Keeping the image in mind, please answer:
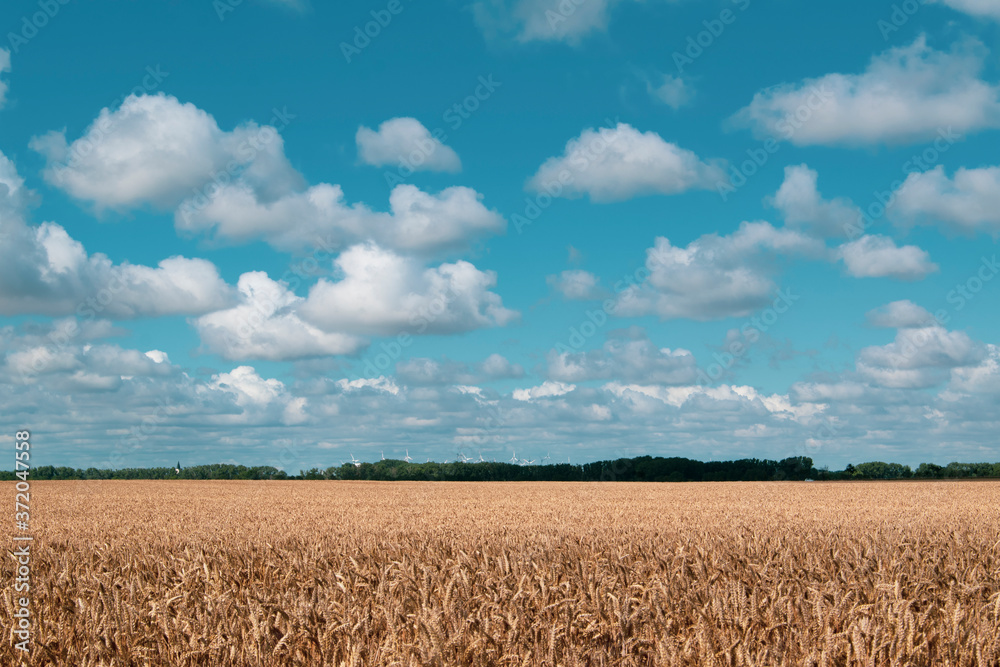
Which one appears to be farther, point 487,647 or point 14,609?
point 14,609

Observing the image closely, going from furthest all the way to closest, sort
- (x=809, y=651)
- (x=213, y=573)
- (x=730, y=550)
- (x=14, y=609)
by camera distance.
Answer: (x=730, y=550) → (x=213, y=573) → (x=14, y=609) → (x=809, y=651)

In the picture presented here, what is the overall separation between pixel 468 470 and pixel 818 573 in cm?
9610

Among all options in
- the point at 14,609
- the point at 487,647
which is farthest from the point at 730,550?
the point at 14,609

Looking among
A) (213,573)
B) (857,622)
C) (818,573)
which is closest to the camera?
(857,622)

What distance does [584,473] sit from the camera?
10200cm

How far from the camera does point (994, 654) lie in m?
5.82

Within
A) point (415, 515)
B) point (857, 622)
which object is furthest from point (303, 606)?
point (415, 515)

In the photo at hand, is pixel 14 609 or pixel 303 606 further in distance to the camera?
pixel 14 609

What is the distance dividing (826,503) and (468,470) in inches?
2792

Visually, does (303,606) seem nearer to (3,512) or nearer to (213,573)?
(213,573)

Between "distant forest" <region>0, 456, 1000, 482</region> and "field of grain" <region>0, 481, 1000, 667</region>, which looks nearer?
"field of grain" <region>0, 481, 1000, 667</region>

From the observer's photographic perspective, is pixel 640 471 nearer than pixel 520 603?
No

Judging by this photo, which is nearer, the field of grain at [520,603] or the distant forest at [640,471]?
the field of grain at [520,603]

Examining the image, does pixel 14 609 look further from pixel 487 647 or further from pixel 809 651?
pixel 809 651
